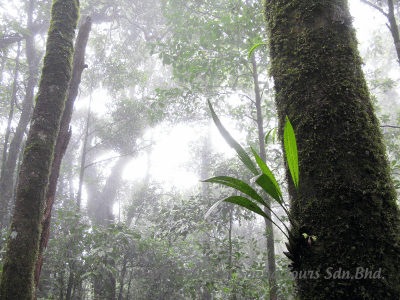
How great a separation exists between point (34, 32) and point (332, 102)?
10.6m

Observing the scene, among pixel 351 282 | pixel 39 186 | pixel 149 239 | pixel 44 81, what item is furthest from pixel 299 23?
pixel 149 239

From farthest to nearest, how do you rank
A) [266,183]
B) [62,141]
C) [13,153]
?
[13,153], [62,141], [266,183]

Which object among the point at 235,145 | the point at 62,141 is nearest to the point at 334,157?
the point at 235,145

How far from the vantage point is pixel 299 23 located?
942mm

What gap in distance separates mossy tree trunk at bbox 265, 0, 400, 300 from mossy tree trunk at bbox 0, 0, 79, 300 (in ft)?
6.34

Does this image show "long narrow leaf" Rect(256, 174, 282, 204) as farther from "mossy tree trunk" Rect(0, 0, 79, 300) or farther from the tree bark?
the tree bark

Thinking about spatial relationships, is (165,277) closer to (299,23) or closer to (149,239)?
(149,239)

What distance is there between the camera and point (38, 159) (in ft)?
6.54

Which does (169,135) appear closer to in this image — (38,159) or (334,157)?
(38,159)

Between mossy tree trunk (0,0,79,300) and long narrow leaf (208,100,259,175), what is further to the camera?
mossy tree trunk (0,0,79,300)

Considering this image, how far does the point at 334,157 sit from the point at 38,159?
2191mm

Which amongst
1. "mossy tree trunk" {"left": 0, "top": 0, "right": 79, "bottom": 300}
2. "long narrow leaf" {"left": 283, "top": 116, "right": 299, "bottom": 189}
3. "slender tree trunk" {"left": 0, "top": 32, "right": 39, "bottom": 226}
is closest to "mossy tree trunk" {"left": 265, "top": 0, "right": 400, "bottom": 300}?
"long narrow leaf" {"left": 283, "top": 116, "right": 299, "bottom": 189}

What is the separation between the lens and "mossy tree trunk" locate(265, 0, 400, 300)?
23.7 inches

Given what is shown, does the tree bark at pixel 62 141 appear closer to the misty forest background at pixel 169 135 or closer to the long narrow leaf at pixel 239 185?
the misty forest background at pixel 169 135
